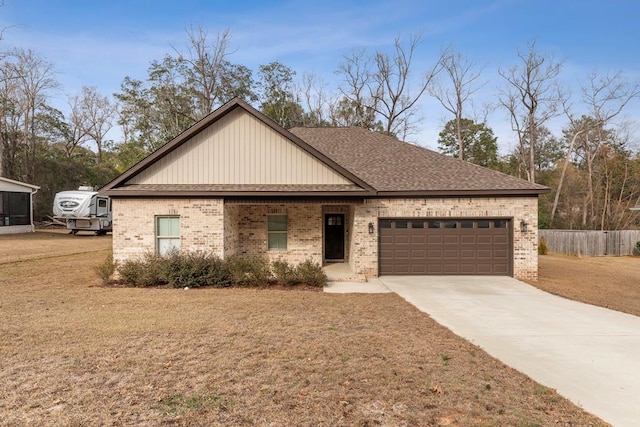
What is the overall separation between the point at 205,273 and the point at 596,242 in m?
23.6

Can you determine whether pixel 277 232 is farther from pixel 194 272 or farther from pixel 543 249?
pixel 543 249

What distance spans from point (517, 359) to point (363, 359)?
230cm

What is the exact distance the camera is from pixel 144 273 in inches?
428

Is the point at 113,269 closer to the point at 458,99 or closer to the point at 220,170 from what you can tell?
the point at 220,170

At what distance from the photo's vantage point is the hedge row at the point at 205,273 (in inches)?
424

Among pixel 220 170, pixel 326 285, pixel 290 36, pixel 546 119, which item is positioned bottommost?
pixel 326 285

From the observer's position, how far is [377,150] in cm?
1647

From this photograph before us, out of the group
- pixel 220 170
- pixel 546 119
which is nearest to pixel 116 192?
pixel 220 170

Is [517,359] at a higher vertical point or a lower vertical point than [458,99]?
lower

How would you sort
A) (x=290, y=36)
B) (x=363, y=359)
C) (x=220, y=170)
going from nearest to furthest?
(x=363, y=359) → (x=220, y=170) → (x=290, y=36)

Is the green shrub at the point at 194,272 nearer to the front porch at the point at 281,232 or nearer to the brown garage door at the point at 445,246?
the front porch at the point at 281,232

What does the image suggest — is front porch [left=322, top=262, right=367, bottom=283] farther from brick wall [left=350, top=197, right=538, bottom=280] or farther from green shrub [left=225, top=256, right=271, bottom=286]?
green shrub [left=225, top=256, right=271, bottom=286]

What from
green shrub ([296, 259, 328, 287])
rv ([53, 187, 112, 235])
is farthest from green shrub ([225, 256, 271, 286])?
rv ([53, 187, 112, 235])

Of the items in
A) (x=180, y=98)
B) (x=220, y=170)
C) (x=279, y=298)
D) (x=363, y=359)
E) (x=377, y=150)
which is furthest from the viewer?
(x=180, y=98)
